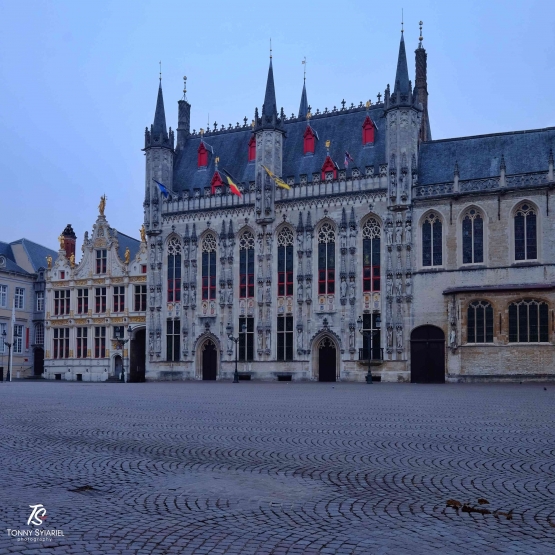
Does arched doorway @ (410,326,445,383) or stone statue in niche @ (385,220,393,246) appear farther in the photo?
stone statue in niche @ (385,220,393,246)

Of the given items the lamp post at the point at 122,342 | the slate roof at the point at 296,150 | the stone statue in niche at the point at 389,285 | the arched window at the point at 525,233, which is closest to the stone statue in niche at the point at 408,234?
the stone statue in niche at the point at 389,285

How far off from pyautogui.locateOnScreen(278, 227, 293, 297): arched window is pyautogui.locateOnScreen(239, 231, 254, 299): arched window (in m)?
2.36

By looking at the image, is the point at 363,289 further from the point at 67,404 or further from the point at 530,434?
the point at 530,434

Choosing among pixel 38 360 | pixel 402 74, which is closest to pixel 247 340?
pixel 402 74

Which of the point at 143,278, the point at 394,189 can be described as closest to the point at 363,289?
the point at 394,189

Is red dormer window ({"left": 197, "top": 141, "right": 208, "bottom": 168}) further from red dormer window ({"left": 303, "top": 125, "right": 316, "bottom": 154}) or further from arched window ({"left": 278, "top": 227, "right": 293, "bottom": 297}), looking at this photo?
arched window ({"left": 278, "top": 227, "right": 293, "bottom": 297})

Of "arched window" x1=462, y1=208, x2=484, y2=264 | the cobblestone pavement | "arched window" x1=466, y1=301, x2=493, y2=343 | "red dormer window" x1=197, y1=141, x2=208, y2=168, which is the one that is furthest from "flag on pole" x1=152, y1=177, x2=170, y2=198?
the cobblestone pavement

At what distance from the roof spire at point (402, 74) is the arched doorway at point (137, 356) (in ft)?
95.8

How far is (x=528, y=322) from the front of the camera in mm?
44750

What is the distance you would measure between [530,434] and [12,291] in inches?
2360

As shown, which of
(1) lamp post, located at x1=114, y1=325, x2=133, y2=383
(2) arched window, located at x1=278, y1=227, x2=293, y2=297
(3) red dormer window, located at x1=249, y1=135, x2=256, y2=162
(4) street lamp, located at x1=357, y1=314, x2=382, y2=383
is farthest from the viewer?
(1) lamp post, located at x1=114, y1=325, x2=133, y2=383

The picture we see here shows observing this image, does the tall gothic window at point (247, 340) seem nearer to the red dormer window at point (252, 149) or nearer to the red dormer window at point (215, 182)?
the red dormer window at point (215, 182)

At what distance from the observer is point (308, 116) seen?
58125mm

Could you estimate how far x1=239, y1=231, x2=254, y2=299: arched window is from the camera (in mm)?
54781
